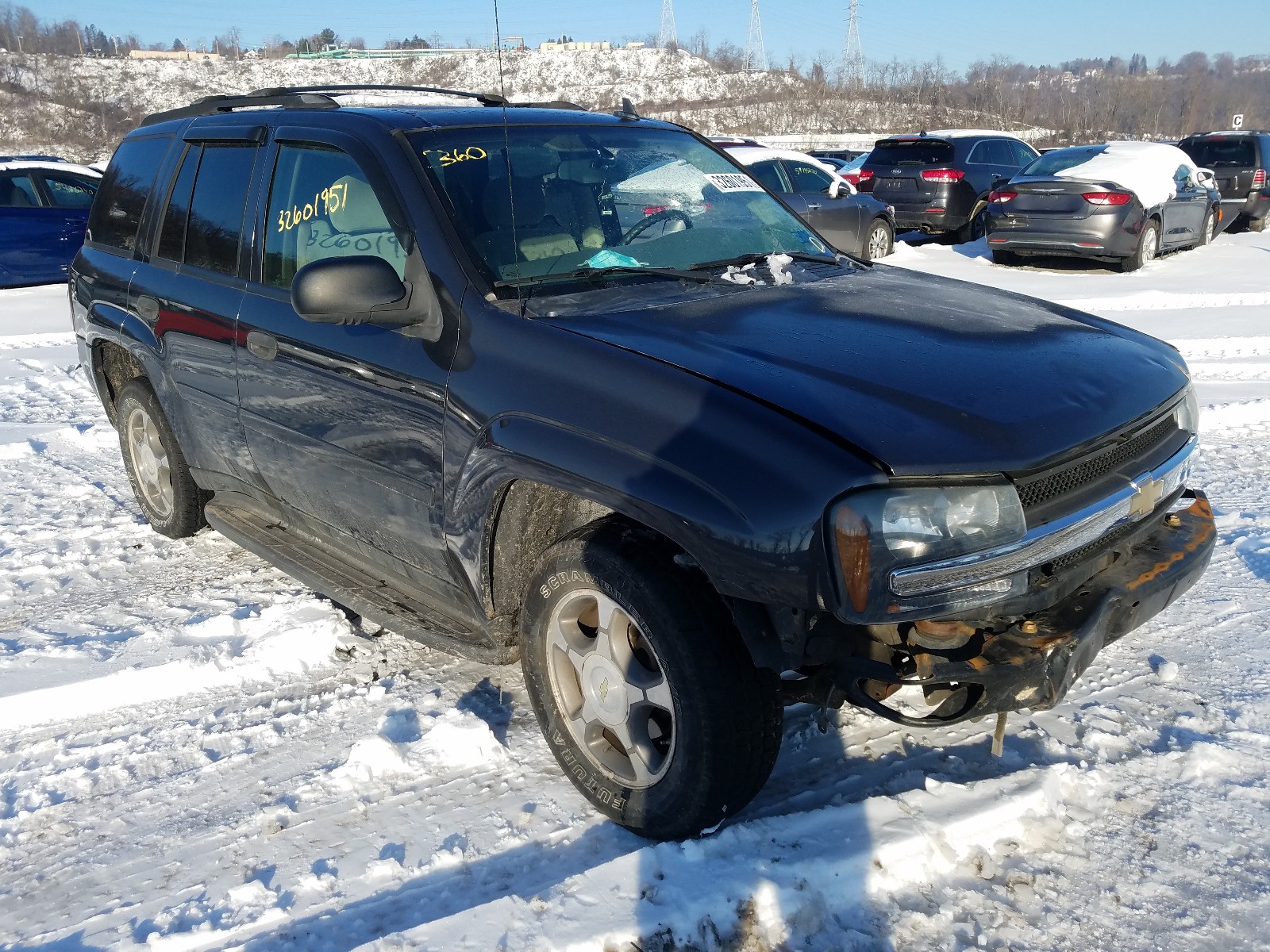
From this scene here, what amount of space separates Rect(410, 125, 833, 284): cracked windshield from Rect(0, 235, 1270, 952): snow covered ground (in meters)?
1.52

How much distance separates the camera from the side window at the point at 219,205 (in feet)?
13.2

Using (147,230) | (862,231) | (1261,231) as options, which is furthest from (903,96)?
(147,230)

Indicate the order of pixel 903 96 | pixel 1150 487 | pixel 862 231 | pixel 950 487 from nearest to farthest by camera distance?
1. pixel 950 487
2. pixel 1150 487
3. pixel 862 231
4. pixel 903 96

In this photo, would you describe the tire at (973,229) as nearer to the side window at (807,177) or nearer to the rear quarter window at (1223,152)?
the side window at (807,177)

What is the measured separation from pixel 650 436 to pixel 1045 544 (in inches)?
38.5

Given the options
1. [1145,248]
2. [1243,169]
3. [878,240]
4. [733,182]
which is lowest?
[1145,248]

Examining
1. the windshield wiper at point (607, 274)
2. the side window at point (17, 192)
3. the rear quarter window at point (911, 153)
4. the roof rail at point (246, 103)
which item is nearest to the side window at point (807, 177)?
the rear quarter window at point (911, 153)

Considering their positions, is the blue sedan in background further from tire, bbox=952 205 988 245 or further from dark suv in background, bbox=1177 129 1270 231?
dark suv in background, bbox=1177 129 1270 231

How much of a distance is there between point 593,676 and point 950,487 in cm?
111

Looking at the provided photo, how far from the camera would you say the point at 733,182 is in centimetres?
412

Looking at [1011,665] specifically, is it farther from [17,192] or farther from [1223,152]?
[1223,152]

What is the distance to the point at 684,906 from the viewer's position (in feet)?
8.05

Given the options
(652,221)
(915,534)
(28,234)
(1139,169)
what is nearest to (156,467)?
(652,221)

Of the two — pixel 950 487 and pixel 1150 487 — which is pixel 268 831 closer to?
pixel 950 487
